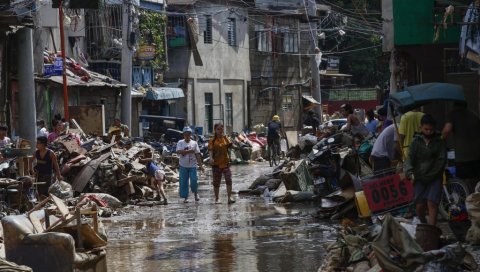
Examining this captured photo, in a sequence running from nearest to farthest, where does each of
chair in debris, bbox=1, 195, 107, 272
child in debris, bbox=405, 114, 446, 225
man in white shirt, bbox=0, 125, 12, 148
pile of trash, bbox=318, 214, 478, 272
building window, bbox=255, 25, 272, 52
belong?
pile of trash, bbox=318, 214, 478, 272 → chair in debris, bbox=1, 195, 107, 272 → child in debris, bbox=405, 114, 446, 225 → man in white shirt, bbox=0, 125, 12, 148 → building window, bbox=255, 25, 272, 52

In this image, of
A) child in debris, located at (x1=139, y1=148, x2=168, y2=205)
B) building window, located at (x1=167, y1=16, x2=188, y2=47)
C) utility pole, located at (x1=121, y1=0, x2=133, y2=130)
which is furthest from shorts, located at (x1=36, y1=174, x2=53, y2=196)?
building window, located at (x1=167, y1=16, x2=188, y2=47)

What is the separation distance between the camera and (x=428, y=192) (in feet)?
42.4

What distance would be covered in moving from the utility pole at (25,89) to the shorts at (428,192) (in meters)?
14.2

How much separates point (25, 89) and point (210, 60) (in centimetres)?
2630

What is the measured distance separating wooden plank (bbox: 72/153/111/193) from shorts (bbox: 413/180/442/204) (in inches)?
412

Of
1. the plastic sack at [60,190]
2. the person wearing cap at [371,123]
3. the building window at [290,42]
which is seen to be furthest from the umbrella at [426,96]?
the building window at [290,42]

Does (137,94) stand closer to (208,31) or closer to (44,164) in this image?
(208,31)

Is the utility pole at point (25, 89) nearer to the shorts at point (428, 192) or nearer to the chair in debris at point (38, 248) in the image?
the shorts at point (428, 192)

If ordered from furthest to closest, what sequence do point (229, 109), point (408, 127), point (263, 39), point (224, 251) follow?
point (263, 39) < point (229, 109) < point (408, 127) < point (224, 251)

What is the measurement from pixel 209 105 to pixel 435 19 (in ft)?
105

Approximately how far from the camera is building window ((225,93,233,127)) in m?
53.4

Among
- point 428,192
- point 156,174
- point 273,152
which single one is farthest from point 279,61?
point 428,192

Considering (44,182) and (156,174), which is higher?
(44,182)

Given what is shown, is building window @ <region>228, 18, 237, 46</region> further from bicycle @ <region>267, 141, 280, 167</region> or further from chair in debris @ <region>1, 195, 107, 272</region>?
chair in debris @ <region>1, 195, 107, 272</region>
